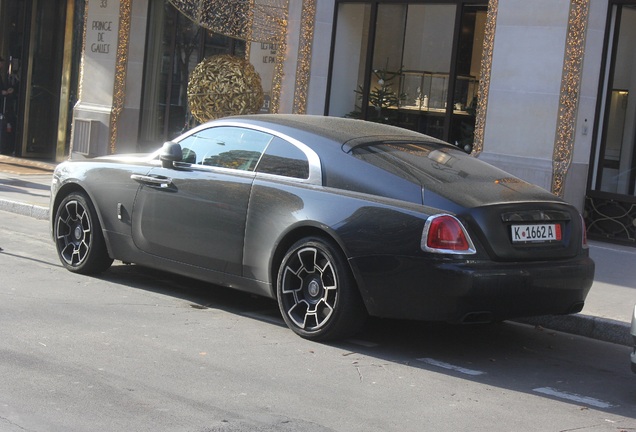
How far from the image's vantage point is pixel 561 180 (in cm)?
1287

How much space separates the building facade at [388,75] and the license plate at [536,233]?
19.2ft

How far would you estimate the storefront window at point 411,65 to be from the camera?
571 inches

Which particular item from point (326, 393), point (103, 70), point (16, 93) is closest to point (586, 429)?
point (326, 393)

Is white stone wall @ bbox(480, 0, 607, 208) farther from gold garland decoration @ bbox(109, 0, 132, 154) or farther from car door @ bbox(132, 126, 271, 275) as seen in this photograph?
gold garland decoration @ bbox(109, 0, 132, 154)

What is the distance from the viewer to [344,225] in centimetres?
697

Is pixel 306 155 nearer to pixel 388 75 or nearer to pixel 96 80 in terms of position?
pixel 388 75

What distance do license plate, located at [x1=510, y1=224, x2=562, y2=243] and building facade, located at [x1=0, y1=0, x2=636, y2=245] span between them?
5.85 m

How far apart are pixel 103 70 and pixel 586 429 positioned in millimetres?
15006

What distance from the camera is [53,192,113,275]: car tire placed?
882 centimetres

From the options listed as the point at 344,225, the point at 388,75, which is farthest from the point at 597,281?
the point at 388,75

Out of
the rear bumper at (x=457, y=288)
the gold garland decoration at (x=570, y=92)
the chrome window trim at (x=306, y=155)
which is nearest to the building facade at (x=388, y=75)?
the gold garland decoration at (x=570, y=92)

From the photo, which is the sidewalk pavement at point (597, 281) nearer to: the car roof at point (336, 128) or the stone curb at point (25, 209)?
the stone curb at point (25, 209)

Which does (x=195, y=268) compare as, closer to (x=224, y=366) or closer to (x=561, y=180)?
(x=224, y=366)

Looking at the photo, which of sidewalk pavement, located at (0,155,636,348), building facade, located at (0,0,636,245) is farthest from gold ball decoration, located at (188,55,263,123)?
sidewalk pavement, located at (0,155,636,348)
